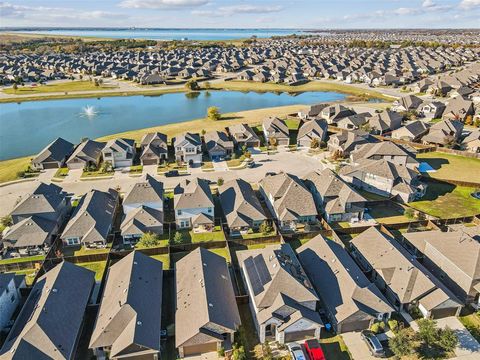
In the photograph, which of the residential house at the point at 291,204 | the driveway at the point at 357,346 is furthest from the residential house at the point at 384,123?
the driveway at the point at 357,346

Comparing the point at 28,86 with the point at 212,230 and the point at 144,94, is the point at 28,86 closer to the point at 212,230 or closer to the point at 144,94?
the point at 144,94

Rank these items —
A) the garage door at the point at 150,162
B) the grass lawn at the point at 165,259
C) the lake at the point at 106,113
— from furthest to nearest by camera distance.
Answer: the lake at the point at 106,113
the garage door at the point at 150,162
the grass lawn at the point at 165,259

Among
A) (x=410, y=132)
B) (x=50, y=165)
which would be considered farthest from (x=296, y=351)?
(x=410, y=132)

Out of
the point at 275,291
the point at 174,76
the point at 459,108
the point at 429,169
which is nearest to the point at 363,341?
the point at 275,291

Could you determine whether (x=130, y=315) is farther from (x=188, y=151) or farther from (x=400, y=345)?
(x=188, y=151)

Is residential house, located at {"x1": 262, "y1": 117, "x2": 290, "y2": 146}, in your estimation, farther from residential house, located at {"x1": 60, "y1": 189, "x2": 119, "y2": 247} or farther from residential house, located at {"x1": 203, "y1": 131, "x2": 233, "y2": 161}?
residential house, located at {"x1": 60, "y1": 189, "x2": 119, "y2": 247}

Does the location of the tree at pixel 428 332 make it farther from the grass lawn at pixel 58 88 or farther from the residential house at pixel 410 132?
the grass lawn at pixel 58 88
